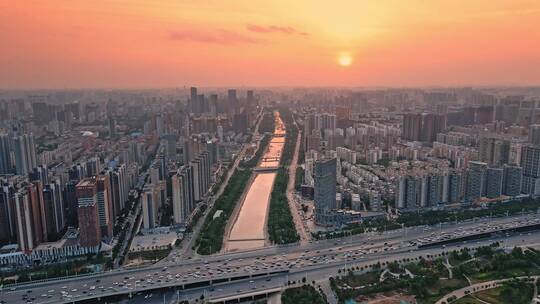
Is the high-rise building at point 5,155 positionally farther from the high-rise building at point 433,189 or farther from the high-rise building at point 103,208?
the high-rise building at point 433,189

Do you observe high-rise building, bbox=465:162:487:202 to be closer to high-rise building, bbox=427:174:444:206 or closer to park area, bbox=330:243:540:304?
high-rise building, bbox=427:174:444:206

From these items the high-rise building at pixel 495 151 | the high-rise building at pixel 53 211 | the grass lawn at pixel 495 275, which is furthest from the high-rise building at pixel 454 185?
the high-rise building at pixel 53 211

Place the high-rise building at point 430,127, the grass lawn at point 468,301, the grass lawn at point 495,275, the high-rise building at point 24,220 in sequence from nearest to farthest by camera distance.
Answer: the grass lawn at point 468,301 < the grass lawn at point 495,275 < the high-rise building at point 24,220 < the high-rise building at point 430,127

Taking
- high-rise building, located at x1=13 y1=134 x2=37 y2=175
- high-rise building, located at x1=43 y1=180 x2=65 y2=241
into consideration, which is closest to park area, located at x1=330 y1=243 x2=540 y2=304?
high-rise building, located at x1=43 y1=180 x2=65 y2=241

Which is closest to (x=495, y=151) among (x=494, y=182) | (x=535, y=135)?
(x=494, y=182)

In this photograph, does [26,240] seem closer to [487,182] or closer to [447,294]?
[447,294]

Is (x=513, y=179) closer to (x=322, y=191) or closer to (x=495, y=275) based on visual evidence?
(x=495, y=275)
